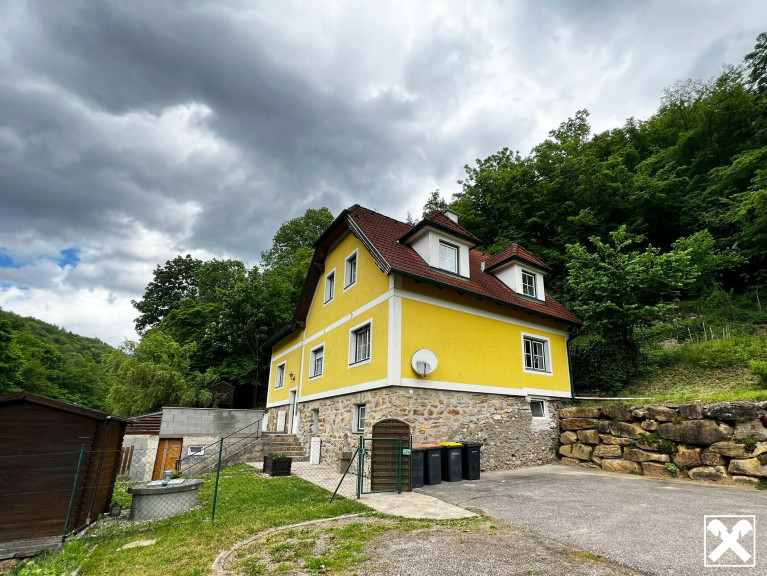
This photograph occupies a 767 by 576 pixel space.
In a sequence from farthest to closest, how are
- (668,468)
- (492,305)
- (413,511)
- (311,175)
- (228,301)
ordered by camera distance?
1. (228,301)
2. (311,175)
3. (492,305)
4. (668,468)
5. (413,511)

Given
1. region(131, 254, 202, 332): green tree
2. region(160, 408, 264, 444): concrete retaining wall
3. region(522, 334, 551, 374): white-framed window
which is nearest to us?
region(522, 334, 551, 374): white-framed window

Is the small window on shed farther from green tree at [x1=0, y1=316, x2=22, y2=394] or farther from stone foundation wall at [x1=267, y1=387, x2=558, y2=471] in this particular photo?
green tree at [x1=0, y1=316, x2=22, y2=394]

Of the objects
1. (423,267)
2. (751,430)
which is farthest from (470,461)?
(751,430)

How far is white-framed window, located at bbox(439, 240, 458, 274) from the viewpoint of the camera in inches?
448

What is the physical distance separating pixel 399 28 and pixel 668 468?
1262 cm

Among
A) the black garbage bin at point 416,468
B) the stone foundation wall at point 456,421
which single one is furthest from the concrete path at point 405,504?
the stone foundation wall at point 456,421

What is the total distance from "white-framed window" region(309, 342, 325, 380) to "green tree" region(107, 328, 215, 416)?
9493 mm

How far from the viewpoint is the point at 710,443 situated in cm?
841

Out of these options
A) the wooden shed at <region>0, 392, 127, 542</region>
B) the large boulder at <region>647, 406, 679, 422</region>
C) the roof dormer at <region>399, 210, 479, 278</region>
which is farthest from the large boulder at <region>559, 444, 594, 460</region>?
the wooden shed at <region>0, 392, 127, 542</region>

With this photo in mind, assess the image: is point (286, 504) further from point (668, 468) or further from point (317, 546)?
point (668, 468)

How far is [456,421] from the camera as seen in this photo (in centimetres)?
993

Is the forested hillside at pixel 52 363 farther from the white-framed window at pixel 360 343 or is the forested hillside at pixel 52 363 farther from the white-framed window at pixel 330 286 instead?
the white-framed window at pixel 360 343

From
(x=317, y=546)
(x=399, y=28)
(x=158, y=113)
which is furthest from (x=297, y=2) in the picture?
(x=317, y=546)

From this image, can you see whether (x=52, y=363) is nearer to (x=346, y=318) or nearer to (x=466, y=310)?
(x=346, y=318)
